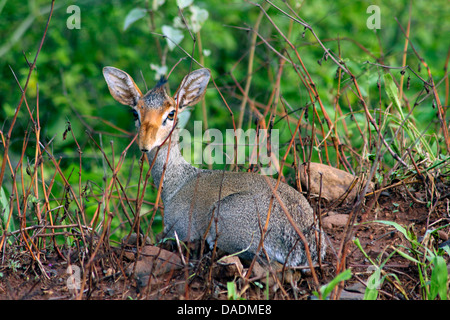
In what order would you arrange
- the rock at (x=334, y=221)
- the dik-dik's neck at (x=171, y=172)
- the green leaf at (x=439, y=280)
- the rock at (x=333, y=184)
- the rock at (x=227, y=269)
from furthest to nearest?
the dik-dik's neck at (x=171, y=172) → the rock at (x=333, y=184) → the rock at (x=334, y=221) → the rock at (x=227, y=269) → the green leaf at (x=439, y=280)

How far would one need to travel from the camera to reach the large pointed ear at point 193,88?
481 cm

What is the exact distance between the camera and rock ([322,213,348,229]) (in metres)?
4.41

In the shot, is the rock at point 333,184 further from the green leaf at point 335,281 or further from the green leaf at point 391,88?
the green leaf at point 335,281

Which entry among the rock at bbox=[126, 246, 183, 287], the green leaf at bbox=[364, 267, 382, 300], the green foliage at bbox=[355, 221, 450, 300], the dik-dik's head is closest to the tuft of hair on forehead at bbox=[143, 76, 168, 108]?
the dik-dik's head

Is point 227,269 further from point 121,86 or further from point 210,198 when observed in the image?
point 121,86

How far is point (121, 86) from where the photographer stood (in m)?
4.91

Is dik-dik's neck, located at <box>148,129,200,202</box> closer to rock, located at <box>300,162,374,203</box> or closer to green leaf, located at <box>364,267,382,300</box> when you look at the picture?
rock, located at <box>300,162,374,203</box>

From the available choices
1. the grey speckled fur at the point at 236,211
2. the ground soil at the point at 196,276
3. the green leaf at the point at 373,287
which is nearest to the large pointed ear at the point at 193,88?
the grey speckled fur at the point at 236,211

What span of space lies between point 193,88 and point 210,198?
42.2 inches

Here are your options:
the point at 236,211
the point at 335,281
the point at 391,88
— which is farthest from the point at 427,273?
the point at 391,88

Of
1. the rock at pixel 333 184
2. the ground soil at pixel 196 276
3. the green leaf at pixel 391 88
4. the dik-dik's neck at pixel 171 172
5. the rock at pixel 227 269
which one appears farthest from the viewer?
the dik-dik's neck at pixel 171 172

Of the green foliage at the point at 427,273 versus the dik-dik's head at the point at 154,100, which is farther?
the dik-dik's head at the point at 154,100

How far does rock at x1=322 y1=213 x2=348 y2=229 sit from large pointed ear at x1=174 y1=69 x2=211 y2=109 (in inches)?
62.3

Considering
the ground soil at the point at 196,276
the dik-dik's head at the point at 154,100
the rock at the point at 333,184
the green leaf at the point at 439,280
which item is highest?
the dik-dik's head at the point at 154,100
